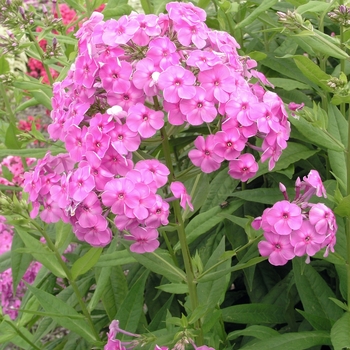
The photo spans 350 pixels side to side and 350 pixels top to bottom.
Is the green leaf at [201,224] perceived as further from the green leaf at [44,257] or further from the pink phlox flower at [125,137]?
the pink phlox flower at [125,137]

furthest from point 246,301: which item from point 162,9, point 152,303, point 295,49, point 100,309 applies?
point 162,9

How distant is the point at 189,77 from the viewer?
4.54 ft

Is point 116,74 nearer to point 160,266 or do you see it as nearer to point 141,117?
point 141,117

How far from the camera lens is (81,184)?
4.47 feet

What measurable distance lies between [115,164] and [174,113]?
177mm

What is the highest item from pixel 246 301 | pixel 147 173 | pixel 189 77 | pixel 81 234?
pixel 189 77

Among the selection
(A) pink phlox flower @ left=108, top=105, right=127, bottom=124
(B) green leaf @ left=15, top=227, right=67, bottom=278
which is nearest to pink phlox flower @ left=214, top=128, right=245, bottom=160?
(A) pink phlox flower @ left=108, top=105, right=127, bottom=124

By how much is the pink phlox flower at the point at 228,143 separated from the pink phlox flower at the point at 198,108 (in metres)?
0.05

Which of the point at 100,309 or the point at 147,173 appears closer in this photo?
the point at 147,173

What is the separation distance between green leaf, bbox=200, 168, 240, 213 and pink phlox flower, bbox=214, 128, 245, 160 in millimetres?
727

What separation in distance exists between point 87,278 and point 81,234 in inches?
38.2

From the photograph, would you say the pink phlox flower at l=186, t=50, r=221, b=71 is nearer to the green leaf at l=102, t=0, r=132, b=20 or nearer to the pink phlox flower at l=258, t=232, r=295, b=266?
the pink phlox flower at l=258, t=232, r=295, b=266

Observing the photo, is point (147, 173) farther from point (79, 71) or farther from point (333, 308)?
point (333, 308)

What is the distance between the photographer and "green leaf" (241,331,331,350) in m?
1.86
